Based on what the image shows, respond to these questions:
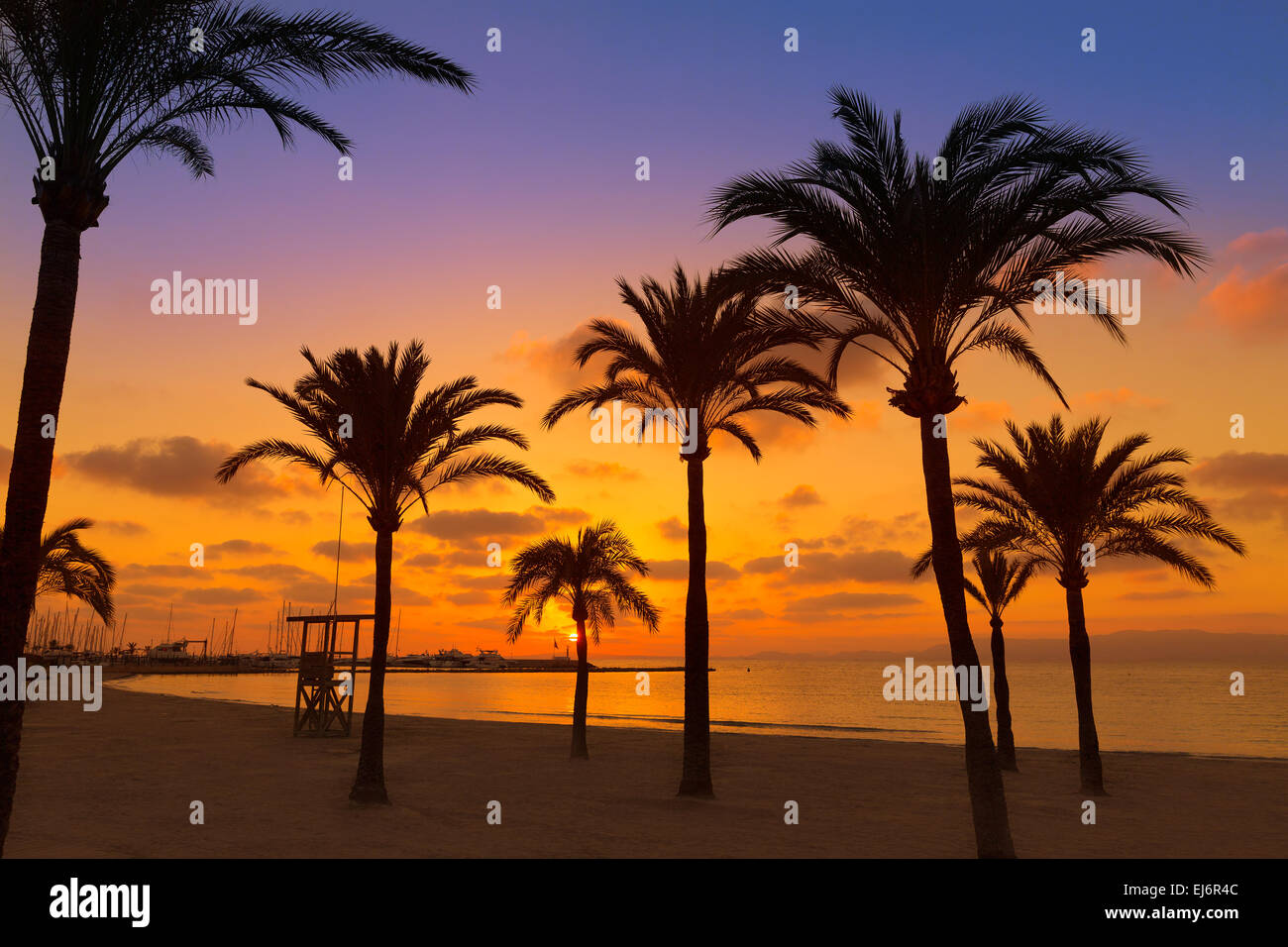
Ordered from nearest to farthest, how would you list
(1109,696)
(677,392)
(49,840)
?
(49,840)
(677,392)
(1109,696)

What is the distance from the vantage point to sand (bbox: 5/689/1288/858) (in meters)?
14.5

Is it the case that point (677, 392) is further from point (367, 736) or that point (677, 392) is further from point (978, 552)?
point (978, 552)

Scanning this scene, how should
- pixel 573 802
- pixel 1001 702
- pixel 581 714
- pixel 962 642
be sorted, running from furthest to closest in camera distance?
pixel 581 714
pixel 1001 702
pixel 573 802
pixel 962 642

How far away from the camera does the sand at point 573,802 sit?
14.5 meters

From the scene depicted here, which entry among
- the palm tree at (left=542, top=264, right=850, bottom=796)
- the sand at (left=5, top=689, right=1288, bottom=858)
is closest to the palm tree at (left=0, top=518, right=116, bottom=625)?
the sand at (left=5, top=689, right=1288, bottom=858)

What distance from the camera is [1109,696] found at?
111 m

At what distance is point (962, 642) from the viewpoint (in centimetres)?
1350

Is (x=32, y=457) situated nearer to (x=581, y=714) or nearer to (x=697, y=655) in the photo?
(x=697, y=655)

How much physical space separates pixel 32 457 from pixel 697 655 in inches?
528

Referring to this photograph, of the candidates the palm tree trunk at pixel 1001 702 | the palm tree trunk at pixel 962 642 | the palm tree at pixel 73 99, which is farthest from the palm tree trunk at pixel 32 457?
the palm tree trunk at pixel 1001 702

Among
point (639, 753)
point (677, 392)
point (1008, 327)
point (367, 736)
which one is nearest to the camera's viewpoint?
point (1008, 327)

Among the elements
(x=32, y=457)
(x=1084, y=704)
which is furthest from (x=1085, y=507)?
(x=32, y=457)
